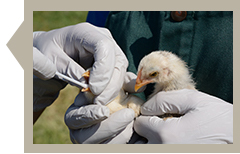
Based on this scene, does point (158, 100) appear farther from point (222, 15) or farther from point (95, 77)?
point (222, 15)

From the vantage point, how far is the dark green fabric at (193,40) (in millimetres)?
1381

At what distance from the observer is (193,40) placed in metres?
1.46

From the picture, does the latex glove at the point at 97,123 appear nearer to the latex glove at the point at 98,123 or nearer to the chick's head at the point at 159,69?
the latex glove at the point at 98,123

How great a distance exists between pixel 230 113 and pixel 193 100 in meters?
0.21

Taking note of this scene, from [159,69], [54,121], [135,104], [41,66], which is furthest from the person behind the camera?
[54,121]

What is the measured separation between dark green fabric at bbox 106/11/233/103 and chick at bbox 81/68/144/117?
0.76 feet

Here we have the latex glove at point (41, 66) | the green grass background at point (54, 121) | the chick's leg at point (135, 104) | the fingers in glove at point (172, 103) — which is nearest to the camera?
the latex glove at point (41, 66)

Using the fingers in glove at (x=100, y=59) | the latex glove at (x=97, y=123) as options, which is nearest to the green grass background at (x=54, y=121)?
the latex glove at (x=97, y=123)

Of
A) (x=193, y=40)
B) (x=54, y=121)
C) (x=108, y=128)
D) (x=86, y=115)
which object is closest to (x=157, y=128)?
(x=108, y=128)

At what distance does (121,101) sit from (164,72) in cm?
34

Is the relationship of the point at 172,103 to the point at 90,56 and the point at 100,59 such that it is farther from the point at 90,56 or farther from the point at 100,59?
the point at 90,56

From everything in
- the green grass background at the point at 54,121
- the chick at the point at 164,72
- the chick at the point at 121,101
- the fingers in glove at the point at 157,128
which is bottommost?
the green grass background at the point at 54,121

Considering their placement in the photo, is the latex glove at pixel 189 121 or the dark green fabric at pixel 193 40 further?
the dark green fabric at pixel 193 40

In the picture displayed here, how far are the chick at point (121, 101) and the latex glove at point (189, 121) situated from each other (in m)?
0.09
